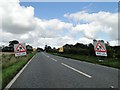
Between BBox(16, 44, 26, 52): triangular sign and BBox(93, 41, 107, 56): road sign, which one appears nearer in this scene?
BBox(16, 44, 26, 52): triangular sign

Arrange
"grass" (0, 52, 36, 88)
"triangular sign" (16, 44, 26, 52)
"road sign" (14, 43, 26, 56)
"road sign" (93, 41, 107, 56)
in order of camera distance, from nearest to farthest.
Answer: "grass" (0, 52, 36, 88), "road sign" (14, 43, 26, 56), "triangular sign" (16, 44, 26, 52), "road sign" (93, 41, 107, 56)

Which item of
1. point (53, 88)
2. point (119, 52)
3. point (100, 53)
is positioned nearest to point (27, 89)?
point (53, 88)

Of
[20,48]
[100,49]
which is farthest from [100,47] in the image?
[20,48]

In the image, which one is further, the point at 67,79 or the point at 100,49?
the point at 100,49

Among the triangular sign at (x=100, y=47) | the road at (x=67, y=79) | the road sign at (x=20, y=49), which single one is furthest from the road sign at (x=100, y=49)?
the road at (x=67, y=79)

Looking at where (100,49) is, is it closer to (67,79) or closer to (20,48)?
(20,48)

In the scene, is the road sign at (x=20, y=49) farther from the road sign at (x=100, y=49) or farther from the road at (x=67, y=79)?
the road sign at (x=100, y=49)

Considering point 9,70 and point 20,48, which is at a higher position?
point 20,48

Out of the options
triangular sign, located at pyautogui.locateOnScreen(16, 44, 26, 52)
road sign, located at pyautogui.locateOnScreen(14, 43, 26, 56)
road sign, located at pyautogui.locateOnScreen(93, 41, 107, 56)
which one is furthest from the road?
road sign, located at pyautogui.locateOnScreen(93, 41, 107, 56)

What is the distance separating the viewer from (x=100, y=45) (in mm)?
27016

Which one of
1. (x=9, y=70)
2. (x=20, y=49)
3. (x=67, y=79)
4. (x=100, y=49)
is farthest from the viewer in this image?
(x=100, y=49)

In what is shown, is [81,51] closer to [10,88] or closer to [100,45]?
[100,45]

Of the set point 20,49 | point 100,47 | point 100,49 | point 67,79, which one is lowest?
point 67,79

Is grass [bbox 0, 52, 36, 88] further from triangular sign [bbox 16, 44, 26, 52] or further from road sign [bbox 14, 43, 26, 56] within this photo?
triangular sign [bbox 16, 44, 26, 52]
